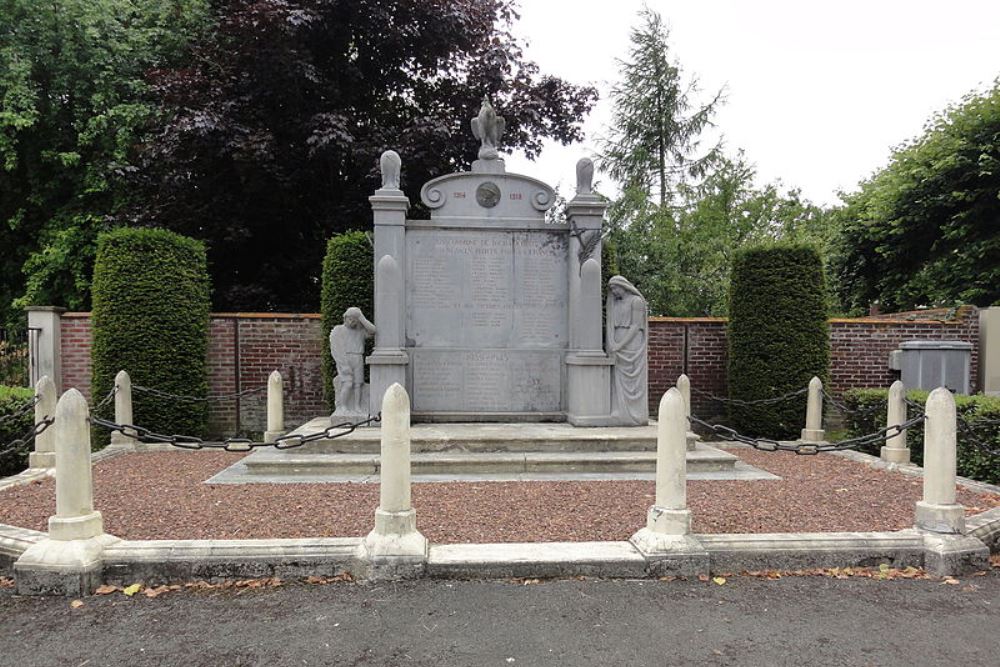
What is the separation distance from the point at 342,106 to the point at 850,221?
16.0 metres

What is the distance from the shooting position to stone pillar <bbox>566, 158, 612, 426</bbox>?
804cm

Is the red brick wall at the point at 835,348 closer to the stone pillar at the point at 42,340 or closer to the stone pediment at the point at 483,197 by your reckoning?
the stone pediment at the point at 483,197

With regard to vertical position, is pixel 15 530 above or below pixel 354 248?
below

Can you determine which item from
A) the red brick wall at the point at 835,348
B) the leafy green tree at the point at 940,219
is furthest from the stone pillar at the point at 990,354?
the leafy green tree at the point at 940,219

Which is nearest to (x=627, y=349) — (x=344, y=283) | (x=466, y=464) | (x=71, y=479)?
(x=466, y=464)

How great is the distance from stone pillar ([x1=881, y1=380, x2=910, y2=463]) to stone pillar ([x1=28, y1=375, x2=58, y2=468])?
1012cm

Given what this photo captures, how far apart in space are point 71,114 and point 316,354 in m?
10.2

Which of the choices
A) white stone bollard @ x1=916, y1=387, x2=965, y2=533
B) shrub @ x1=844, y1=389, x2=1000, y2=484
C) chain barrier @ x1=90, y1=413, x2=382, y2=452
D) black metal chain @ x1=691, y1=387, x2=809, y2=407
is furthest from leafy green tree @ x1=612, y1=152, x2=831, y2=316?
chain barrier @ x1=90, y1=413, x2=382, y2=452

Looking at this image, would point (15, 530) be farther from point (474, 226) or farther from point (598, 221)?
point (598, 221)

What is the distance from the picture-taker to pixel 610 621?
10.8ft

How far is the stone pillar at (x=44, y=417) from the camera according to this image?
6.85 m

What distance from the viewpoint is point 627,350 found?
8.05 metres

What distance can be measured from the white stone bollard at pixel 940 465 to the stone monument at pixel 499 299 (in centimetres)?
403

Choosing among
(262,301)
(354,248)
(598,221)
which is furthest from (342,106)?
(598,221)
